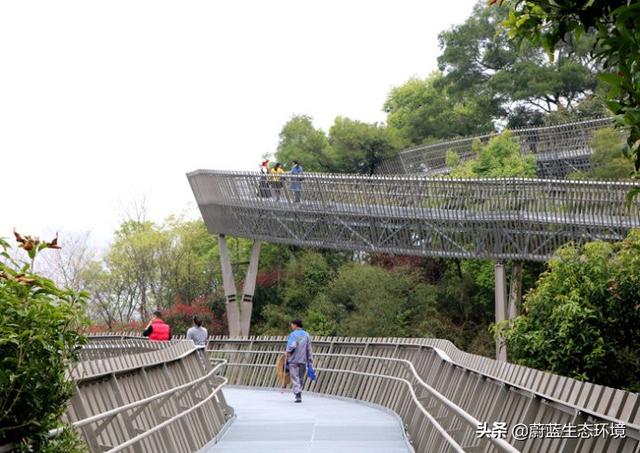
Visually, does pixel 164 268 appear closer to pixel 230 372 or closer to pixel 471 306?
pixel 471 306

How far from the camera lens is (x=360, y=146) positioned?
7194 centimetres

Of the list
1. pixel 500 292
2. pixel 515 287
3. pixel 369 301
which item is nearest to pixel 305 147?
pixel 369 301

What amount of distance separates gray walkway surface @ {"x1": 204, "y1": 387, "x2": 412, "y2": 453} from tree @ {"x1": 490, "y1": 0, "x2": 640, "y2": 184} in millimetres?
7274

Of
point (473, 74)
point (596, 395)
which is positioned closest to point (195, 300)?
point (473, 74)

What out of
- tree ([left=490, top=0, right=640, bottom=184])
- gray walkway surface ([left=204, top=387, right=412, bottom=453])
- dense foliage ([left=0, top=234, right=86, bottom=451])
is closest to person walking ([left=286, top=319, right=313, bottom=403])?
gray walkway surface ([left=204, top=387, right=412, bottom=453])

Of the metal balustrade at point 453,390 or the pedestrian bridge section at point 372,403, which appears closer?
the metal balustrade at point 453,390

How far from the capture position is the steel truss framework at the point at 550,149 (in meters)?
59.5

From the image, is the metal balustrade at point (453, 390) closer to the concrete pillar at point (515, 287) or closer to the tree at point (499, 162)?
the concrete pillar at point (515, 287)

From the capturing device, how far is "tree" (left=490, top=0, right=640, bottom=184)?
7.66 m

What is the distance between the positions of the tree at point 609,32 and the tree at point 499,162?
4786 centimetres

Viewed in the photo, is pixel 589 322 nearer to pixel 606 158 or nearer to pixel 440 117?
pixel 606 158

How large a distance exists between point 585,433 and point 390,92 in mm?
86529

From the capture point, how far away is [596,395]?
8.30m

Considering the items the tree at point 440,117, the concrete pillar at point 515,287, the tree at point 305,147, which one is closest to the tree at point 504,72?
the tree at point 440,117
